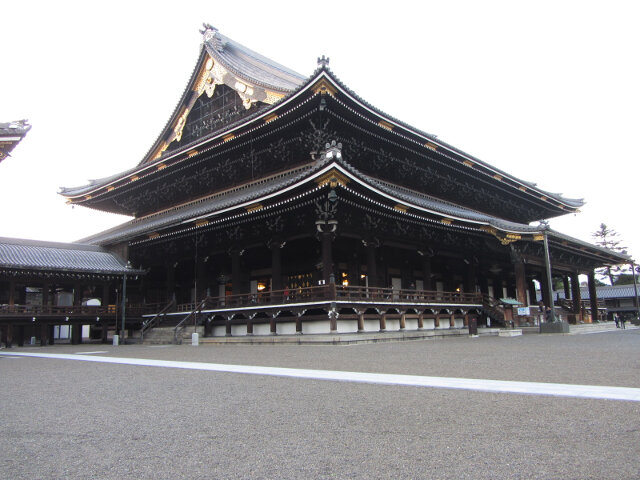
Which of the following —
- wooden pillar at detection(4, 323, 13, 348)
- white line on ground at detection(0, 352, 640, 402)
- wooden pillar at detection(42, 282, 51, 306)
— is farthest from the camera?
wooden pillar at detection(42, 282, 51, 306)

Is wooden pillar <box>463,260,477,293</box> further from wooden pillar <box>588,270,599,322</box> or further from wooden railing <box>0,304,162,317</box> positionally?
wooden railing <box>0,304,162,317</box>

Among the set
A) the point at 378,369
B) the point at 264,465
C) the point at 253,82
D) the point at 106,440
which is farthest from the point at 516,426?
the point at 253,82

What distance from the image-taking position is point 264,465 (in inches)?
148

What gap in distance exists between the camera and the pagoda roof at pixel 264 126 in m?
21.9

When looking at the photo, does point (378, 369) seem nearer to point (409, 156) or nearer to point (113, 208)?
point (409, 156)

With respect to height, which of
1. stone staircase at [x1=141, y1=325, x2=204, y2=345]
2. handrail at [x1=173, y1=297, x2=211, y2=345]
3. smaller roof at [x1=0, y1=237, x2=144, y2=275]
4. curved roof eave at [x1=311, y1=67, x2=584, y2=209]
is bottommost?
stone staircase at [x1=141, y1=325, x2=204, y2=345]

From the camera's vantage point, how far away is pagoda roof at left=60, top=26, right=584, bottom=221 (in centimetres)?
2186

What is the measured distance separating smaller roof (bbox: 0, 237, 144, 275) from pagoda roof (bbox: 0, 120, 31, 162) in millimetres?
10531

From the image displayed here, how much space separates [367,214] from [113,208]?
23.6 metres

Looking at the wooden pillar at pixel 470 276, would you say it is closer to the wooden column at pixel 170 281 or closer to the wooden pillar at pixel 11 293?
the wooden column at pixel 170 281

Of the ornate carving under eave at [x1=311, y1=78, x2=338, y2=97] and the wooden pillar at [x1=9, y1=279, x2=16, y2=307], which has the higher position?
the ornate carving under eave at [x1=311, y1=78, x2=338, y2=97]

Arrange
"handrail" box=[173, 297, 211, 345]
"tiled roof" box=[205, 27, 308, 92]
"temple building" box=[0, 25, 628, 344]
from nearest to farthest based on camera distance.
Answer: "temple building" box=[0, 25, 628, 344], "handrail" box=[173, 297, 211, 345], "tiled roof" box=[205, 27, 308, 92]

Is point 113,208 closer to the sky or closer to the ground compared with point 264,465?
closer to the sky

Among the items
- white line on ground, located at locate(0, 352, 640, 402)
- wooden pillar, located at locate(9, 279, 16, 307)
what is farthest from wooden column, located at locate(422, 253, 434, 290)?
wooden pillar, located at locate(9, 279, 16, 307)
